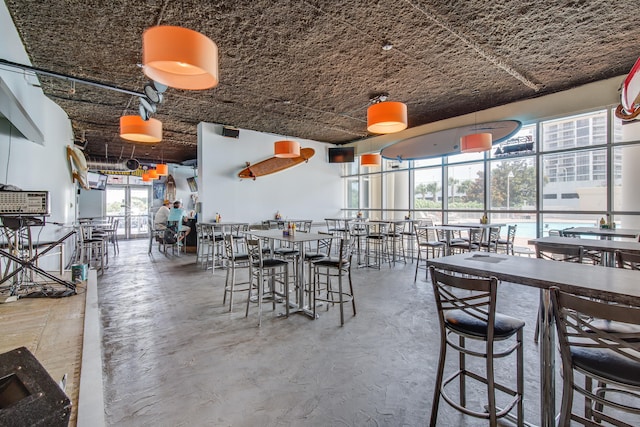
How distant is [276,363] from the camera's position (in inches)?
98.0

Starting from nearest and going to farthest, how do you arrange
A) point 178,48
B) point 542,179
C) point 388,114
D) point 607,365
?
point 607,365, point 178,48, point 388,114, point 542,179

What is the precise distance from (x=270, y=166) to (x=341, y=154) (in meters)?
2.44

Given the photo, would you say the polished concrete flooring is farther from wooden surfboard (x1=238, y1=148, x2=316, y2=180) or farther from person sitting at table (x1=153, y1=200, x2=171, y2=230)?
person sitting at table (x1=153, y1=200, x2=171, y2=230)

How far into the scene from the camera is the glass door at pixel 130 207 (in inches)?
487

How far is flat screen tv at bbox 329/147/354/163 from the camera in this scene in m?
9.22

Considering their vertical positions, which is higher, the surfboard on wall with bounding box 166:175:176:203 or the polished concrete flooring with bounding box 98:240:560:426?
the surfboard on wall with bounding box 166:175:176:203

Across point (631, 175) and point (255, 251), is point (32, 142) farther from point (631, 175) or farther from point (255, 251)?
point (631, 175)

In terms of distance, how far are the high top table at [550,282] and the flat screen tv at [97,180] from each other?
12965 millimetres

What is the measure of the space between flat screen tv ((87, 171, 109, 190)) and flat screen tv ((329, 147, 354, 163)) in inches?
344

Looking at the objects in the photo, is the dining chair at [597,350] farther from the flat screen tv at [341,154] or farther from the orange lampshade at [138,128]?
the flat screen tv at [341,154]

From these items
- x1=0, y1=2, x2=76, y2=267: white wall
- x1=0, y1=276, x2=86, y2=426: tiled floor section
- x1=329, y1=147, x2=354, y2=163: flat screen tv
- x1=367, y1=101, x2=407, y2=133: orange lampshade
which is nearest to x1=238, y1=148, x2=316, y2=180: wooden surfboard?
x1=329, y1=147, x2=354, y2=163: flat screen tv

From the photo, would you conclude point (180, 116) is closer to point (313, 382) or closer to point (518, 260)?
point (313, 382)

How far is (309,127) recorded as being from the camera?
7816 mm

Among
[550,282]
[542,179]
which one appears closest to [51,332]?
[550,282]
